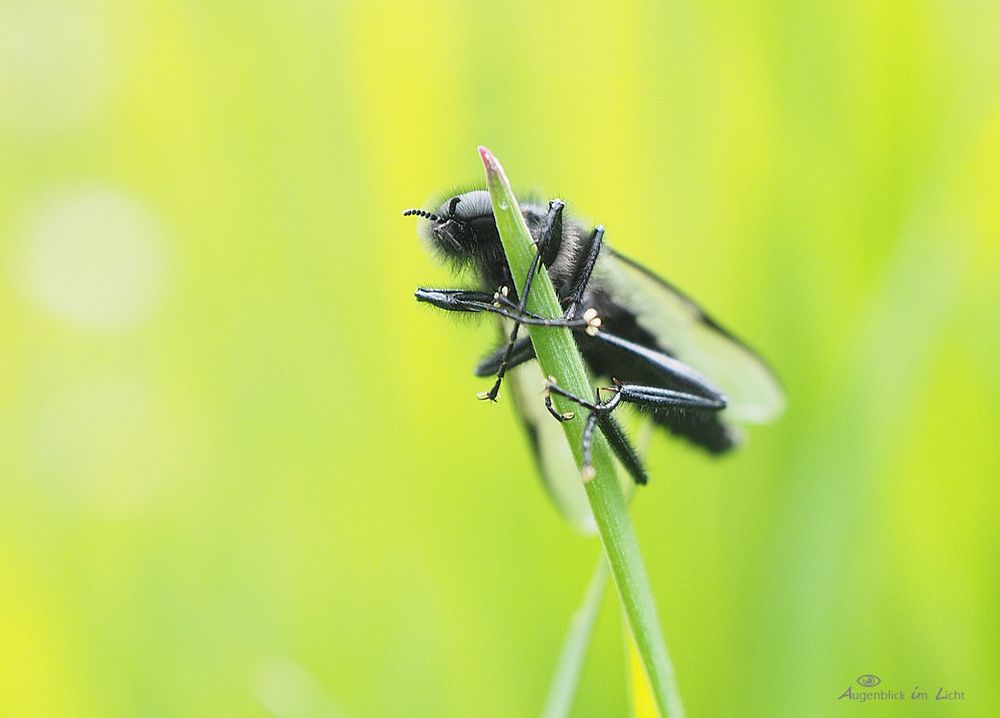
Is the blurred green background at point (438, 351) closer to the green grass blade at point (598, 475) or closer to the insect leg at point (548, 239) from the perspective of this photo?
the insect leg at point (548, 239)

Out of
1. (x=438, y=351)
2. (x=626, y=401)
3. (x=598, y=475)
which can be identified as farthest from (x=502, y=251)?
(x=438, y=351)

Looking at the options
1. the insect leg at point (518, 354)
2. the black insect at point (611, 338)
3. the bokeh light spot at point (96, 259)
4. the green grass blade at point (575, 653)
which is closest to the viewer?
the green grass blade at point (575, 653)

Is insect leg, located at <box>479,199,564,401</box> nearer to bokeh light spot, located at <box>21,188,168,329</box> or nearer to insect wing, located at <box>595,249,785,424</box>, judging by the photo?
insect wing, located at <box>595,249,785,424</box>

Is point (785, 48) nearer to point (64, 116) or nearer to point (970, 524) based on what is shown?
point (970, 524)

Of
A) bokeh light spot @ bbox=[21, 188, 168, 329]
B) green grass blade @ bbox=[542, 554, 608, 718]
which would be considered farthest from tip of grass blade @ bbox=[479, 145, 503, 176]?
bokeh light spot @ bbox=[21, 188, 168, 329]

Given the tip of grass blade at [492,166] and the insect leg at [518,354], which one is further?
the insect leg at [518,354]

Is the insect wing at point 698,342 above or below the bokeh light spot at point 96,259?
below

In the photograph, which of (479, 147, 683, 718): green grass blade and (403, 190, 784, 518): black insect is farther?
(403, 190, 784, 518): black insect

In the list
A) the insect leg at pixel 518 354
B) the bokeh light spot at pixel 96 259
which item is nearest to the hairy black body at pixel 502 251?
the insect leg at pixel 518 354
